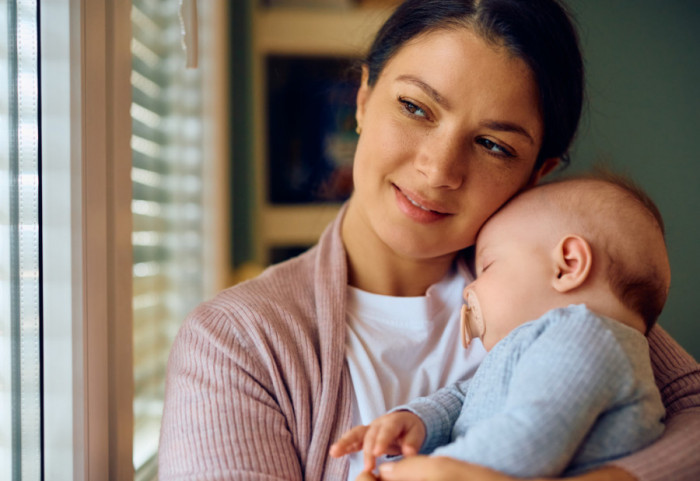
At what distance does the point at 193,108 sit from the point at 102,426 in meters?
1.44

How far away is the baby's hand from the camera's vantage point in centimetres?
83

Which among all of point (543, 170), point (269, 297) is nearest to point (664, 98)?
point (543, 170)

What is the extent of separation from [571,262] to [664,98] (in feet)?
6.87

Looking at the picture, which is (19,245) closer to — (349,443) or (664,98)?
(349,443)

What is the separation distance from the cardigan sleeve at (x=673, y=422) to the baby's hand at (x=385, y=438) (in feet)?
0.86

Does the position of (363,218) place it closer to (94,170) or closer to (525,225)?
(525,225)

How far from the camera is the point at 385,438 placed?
829 millimetres

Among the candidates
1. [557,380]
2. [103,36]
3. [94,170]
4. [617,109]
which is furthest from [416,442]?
[617,109]

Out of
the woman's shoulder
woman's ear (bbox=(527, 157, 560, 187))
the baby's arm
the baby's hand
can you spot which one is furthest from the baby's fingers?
woman's ear (bbox=(527, 157, 560, 187))

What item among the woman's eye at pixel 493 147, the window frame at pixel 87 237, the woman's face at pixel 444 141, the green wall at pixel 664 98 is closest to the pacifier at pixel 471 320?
the woman's face at pixel 444 141

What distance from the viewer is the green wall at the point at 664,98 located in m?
2.64

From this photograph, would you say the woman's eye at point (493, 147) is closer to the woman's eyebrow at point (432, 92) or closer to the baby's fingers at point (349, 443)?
the woman's eyebrow at point (432, 92)

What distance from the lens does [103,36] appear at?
1.03m

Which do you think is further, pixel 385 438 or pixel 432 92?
pixel 432 92
